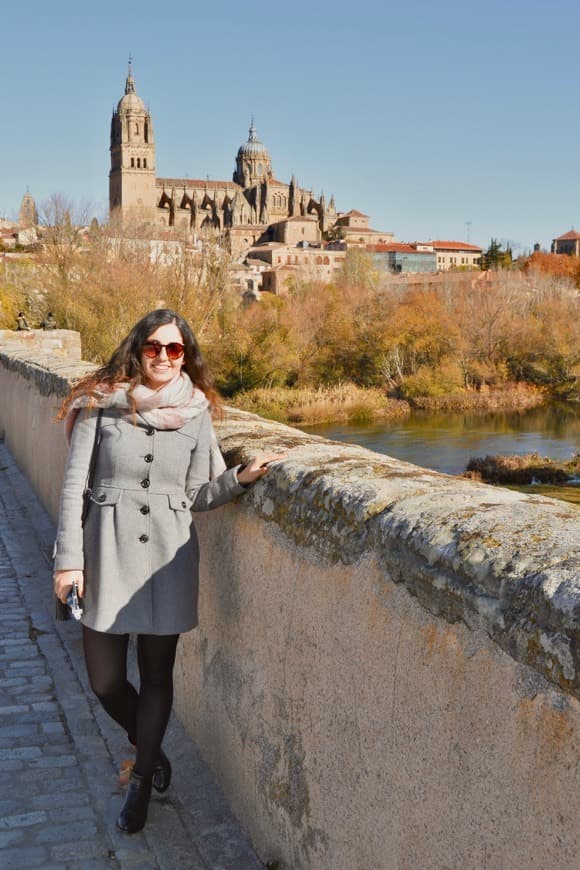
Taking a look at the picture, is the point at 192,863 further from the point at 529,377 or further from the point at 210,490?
the point at 529,377

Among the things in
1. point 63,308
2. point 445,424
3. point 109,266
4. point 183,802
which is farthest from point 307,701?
point 445,424

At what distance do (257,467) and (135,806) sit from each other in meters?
1.11

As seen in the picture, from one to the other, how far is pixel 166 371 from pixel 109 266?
27188mm

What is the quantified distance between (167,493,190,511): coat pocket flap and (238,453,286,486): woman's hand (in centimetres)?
20

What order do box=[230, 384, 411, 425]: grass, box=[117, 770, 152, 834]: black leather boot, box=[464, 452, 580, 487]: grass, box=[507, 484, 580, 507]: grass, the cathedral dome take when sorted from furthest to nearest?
the cathedral dome
box=[230, 384, 411, 425]: grass
box=[464, 452, 580, 487]: grass
box=[507, 484, 580, 507]: grass
box=[117, 770, 152, 834]: black leather boot

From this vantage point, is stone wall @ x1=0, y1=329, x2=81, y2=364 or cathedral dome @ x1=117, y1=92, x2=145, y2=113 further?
cathedral dome @ x1=117, y1=92, x2=145, y2=113

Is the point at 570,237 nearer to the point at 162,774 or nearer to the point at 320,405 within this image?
the point at 320,405

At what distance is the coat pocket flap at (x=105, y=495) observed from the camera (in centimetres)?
296


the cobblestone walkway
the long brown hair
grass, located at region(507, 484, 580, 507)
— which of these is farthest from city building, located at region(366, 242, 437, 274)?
the long brown hair

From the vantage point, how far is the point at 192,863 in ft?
9.26

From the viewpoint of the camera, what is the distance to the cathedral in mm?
138500

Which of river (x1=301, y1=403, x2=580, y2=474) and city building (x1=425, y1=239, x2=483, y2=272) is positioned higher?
city building (x1=425, y1=239, x2=483, y2=272)

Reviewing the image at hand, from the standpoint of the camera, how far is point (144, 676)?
305cm

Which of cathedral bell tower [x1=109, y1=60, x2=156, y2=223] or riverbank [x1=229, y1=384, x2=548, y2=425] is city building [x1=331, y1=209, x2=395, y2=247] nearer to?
cathedral bell tower [x1=109, y1=60, x2=156, y2=223]
